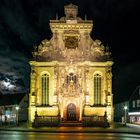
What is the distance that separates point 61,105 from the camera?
2672 inches

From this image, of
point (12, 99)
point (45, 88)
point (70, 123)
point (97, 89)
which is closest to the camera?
point (70, 123)

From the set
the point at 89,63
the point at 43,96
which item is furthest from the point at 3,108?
the point at 89,63

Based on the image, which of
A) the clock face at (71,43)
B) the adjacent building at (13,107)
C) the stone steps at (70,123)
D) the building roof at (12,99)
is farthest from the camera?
the building roof at (12,99)

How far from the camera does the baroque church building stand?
67688 millimetres

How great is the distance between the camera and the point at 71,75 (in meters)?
69.1

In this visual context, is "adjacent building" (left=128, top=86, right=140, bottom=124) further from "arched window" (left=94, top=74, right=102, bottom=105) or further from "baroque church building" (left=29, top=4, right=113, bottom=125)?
"baroque church building" (left=29, top=4, right=113, bottom=125)

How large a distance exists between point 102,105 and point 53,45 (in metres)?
13.5

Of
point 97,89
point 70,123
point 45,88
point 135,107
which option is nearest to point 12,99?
point 45,88

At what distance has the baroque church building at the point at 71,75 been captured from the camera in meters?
67.7

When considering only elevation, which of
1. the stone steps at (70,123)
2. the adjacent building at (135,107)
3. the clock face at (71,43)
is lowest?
the stone steps at (70,123)

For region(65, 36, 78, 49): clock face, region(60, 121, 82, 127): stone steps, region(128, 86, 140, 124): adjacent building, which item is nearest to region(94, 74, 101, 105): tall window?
region(60, 121, 82, 127): stone steps

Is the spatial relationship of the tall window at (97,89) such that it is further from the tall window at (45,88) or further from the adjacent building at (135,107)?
the adjacent building at (135,107)

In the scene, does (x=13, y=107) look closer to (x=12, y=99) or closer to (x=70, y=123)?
(x=12, y=99)

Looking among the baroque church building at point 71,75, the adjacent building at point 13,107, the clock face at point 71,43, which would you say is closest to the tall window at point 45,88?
the baroque church building at point 71,75
